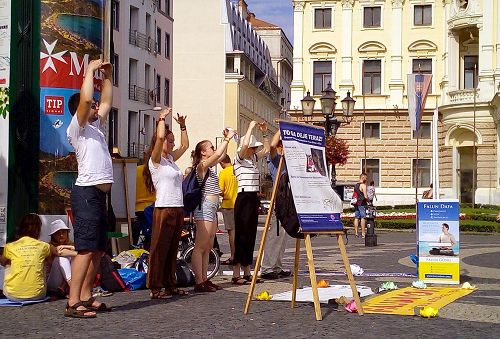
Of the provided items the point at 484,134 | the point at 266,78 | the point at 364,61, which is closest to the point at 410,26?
the point at 364,61

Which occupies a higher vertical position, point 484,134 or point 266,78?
point 266,78

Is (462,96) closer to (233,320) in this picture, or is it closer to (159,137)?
(159,137)

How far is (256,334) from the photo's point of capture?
801 cm

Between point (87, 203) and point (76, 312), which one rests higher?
point (87, 203)

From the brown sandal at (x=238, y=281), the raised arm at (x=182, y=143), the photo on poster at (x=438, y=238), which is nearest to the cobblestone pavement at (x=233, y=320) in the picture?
the brown sandal at (x=238, y=281)

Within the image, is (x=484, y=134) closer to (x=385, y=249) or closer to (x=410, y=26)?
(x=410, y=26)

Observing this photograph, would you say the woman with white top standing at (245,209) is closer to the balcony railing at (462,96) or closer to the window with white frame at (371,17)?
the balcony railing at (462,96)

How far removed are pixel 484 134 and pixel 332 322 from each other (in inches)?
1682

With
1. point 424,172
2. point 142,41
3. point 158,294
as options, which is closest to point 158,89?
point 142,41

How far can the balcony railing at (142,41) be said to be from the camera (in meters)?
50.8

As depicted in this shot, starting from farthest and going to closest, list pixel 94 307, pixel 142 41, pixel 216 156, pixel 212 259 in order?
pixel 142 41
pixel 212 259
pixel 216 156
pixel 94 307

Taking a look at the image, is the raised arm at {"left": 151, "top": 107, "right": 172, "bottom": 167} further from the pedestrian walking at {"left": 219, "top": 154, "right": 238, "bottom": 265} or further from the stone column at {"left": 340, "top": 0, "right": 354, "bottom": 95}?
the stone column at {"left": 340, "top": 0, "right": 354, "bottom": 95}

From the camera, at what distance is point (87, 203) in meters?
9.01

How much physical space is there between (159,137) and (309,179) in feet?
6.08
